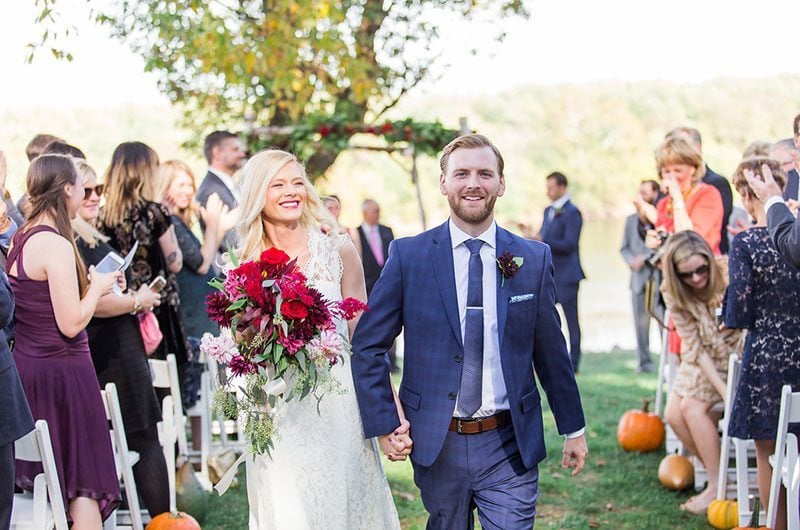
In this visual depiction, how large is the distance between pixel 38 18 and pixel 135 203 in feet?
4.74

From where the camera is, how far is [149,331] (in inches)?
236

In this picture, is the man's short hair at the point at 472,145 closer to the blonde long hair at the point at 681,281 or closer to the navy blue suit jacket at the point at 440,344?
the navy blue suit jacket at the point at 440,344

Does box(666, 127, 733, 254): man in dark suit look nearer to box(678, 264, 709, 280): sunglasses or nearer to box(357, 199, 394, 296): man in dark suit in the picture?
box(678, 264, 709, 280): sunglasses

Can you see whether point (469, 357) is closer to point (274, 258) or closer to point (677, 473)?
point (274, 258)

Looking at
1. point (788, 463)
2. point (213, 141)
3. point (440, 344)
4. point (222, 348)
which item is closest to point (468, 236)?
point (440, 344)

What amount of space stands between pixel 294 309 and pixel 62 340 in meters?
1.53

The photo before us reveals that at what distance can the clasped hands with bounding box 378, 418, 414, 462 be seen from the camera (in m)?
3.75

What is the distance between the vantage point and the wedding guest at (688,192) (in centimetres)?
698

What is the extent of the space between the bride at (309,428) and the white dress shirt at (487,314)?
14.0 inches

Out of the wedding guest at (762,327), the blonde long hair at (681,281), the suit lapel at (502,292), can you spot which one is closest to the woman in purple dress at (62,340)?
the suit lapel at (502,292)

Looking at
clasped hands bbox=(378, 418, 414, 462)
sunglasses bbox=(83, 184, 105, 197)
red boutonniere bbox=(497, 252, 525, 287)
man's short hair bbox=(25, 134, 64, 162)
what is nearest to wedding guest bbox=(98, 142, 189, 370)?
sunglasses bbox=(83, 184, 105, 197)

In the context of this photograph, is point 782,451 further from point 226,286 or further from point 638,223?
point 638,223

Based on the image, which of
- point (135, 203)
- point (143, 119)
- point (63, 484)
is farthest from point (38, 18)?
point (143, 119)

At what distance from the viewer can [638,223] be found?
1152 centimetres
